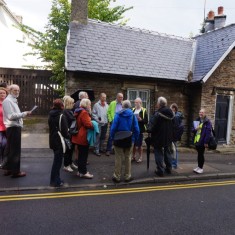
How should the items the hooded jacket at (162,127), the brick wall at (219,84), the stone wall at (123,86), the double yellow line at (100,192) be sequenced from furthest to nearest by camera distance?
the brick wall at (219,84)
the stone wall at (123,86)
the hooded jacket at (162,127)
the double yellow line at (100,192)

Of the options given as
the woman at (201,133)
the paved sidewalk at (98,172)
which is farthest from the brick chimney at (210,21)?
the woman at (201,133)

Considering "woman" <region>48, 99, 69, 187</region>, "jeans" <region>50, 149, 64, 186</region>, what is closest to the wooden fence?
"woman" <region>48, 99, 69, 187</region>

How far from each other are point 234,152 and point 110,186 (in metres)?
7.96

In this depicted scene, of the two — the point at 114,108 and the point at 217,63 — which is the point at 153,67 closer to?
the point at 217,63

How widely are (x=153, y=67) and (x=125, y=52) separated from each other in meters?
1.44

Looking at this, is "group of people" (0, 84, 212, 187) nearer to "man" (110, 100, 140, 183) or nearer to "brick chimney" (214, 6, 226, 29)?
"man" (110, 100, 140, 183)

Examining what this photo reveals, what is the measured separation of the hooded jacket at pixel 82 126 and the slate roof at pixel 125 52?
3.83 metres

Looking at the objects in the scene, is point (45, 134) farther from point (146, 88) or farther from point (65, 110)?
point (65, 110)

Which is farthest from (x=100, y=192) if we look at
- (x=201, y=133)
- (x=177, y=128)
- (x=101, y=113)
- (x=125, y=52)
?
(x=125, y=52)

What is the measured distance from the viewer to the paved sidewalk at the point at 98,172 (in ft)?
19.8

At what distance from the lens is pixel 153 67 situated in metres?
11.5

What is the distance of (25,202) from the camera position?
502 centimetres

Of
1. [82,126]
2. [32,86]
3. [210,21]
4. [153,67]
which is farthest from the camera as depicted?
[32,86]

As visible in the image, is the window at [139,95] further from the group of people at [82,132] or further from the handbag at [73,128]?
the handbag at [73,128]
